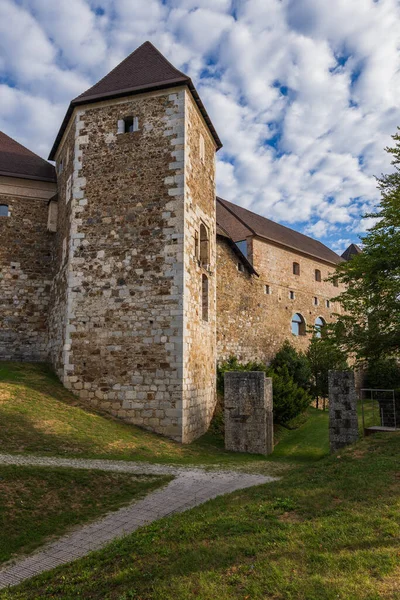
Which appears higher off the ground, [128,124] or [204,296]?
[128,124]

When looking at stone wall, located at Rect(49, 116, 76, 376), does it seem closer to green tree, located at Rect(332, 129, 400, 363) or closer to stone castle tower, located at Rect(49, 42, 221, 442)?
stone castle tower, located at Rect(49, 42, 221, 442)

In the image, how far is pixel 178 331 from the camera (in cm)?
1311

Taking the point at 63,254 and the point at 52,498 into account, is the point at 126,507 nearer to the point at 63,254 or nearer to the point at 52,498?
the point at 52,498

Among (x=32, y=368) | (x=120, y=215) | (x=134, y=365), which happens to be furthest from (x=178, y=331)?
(x=32, y=368)

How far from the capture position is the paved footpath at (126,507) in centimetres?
503

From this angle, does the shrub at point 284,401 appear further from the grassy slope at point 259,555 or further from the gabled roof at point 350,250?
the gabled roof at point 350,250

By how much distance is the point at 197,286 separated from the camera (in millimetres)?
14711

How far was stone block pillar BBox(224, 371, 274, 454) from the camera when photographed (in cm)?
1262

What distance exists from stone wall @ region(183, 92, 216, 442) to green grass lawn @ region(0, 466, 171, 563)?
531 centimetres

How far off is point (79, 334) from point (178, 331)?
3198 mm

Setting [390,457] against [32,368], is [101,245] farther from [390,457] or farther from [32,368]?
[390,457]

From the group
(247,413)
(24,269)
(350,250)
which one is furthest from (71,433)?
(350,250)

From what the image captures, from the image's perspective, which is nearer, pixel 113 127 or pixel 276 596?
pixel 276 596

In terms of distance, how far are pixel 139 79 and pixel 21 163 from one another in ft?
21.8
